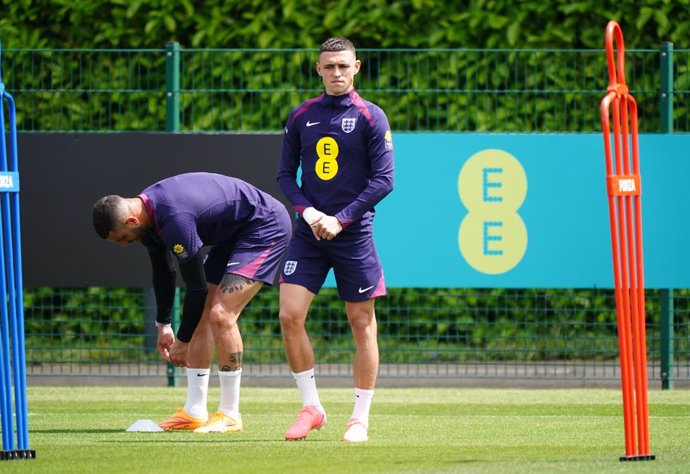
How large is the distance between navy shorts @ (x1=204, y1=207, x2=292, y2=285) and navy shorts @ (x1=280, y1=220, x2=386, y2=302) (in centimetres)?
39

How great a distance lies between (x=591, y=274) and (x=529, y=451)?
14.0ft

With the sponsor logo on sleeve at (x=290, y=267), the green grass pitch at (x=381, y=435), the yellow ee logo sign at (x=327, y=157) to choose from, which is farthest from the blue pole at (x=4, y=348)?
the yellow ee logo sign at (x=327, y=157)

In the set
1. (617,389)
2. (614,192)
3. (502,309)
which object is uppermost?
(614,192)

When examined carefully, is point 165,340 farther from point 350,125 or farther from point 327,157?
point 350,125

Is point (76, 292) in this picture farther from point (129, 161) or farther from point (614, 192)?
point (614, 192)

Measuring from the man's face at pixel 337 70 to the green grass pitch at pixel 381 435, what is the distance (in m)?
1.85

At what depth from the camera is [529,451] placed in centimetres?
659

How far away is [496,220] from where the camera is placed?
10.6 meters

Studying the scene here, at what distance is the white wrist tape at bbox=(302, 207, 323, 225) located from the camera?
692cm

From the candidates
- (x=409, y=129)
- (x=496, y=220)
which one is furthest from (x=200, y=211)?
(x=409, y=129)

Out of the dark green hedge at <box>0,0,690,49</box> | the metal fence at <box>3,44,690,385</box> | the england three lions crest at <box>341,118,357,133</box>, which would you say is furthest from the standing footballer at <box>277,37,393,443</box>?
the dark green hedge at <box>0,0,690,49</box>

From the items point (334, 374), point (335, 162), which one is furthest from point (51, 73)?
point (335, 162)

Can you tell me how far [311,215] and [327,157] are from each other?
0.37 metres

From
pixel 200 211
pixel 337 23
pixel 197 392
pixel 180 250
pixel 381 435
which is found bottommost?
pixel 381 435
